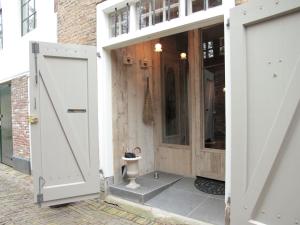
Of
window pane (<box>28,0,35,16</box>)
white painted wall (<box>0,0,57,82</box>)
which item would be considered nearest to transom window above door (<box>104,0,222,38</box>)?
white painted wall (<box>0,0,57,82</box>)

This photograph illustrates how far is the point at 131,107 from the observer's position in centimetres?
490

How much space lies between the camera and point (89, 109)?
3.96 metres

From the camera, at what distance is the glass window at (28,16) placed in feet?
21.2

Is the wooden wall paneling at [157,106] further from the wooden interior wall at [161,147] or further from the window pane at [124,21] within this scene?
the window pane at [124,21]

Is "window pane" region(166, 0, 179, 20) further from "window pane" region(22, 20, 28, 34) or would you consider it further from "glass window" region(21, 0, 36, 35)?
"window pane" region(22, 20, 28, 34)

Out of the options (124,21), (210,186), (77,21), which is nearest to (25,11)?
(77,21)

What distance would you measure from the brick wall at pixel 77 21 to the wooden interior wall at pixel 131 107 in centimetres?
61

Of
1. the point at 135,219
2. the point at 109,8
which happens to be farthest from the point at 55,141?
the point at 109,8

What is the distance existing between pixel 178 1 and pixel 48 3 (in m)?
3.43

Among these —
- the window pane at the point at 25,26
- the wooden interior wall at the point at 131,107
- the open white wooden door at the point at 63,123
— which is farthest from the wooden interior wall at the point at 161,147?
the window pane at the point at 25,26

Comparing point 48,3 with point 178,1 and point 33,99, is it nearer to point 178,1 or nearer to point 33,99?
point 33,99

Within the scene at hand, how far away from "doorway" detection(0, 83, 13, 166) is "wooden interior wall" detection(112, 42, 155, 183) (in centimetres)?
405

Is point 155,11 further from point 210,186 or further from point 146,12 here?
point 210,186

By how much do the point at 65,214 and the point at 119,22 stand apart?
304 cm
